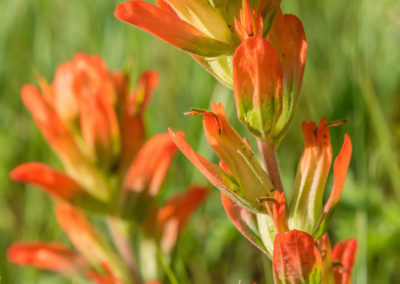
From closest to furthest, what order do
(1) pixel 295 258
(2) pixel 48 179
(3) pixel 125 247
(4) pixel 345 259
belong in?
(1) pixel 295 258
(4) pixel 345 259
(2) pixel 48 179
(3) pixel 125 247

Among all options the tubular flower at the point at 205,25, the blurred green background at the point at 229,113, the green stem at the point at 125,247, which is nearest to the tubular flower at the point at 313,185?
the tubular flower at the point at 205,25

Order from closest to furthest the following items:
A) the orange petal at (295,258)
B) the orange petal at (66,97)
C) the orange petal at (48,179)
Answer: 1. the orange petal at (295,258)
2. the orange petal at (48,179)
3. the orange petal at (66,97)

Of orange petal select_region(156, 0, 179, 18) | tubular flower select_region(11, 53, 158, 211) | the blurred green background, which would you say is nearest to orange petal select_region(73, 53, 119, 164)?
tubular flower select_region(11, 53, 158, 211)

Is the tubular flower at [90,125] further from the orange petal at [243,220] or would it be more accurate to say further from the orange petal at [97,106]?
the orange petal at [243,220]

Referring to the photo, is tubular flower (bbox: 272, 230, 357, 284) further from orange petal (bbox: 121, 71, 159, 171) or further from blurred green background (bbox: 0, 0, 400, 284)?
orange petal (bbox: 121, 71, 159, 171)

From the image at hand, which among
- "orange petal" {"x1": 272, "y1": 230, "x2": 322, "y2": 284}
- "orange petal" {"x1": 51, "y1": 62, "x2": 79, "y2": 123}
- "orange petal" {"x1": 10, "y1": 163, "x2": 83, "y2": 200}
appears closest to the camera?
"orange petal" {"x1": 272, "y1": 230, "x2": 322, "y2": 284}

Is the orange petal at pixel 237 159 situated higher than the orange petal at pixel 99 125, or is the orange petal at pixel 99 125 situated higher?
the orange petal at pixel 99 125

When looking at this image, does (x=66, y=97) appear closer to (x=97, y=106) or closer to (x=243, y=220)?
(x=97, y=106)

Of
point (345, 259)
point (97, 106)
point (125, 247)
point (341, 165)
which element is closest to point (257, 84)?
point (341, 165)
